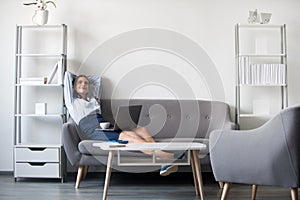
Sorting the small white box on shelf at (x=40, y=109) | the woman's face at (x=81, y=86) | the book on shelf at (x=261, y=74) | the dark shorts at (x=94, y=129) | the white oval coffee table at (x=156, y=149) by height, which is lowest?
the white oval coffee table at (x=156, y=149)

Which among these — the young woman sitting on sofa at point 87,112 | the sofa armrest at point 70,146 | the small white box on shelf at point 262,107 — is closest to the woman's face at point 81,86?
the young woman sitting on sofa at point 87,112

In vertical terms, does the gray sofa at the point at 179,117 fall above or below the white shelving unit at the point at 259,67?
below

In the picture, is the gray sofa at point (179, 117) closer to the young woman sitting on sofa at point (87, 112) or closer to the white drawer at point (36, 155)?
the young woman sitting on sofa at point (87, 112)

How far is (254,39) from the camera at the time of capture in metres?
4.70

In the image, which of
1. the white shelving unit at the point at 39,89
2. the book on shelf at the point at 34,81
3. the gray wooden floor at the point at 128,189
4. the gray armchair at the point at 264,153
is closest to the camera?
the gray armchair at the point at 264,153

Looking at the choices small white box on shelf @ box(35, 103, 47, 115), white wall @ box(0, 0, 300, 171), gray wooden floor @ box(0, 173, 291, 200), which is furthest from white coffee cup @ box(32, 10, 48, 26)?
gray wooden floor @ box(0, 173, 291, 200)

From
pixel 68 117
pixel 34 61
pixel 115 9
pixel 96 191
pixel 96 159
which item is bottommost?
pixel 96 191

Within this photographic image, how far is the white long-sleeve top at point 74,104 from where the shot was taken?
4.23 meters

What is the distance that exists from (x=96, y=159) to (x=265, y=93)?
6.97 ft

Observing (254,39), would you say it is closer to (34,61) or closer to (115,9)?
(115,9)

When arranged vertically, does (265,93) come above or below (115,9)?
below

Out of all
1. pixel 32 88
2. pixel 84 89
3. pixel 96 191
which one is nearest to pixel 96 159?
pixel 96 191

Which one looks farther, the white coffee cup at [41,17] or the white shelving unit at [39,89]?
the white shelving unit at [39,89]

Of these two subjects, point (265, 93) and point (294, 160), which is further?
point (265, 93)
